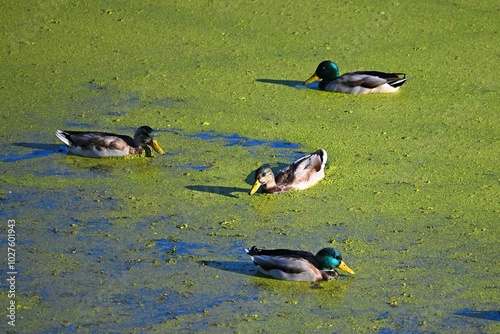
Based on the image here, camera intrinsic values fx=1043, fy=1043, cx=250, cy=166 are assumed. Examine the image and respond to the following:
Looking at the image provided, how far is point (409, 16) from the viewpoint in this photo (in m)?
10.8

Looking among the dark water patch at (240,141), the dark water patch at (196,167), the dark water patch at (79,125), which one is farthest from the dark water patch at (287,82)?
the dark water patch at (196,167)

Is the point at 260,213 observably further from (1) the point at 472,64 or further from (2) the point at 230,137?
(1) the point at 472,64

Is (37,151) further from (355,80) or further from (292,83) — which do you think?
(355,80)

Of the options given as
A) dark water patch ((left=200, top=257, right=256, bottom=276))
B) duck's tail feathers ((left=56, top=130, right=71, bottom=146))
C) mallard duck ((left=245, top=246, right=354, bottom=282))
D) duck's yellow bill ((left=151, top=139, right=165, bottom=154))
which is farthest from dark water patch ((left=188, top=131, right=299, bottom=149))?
mallard duck ((left=245, top=246, right=354, bottom=282))

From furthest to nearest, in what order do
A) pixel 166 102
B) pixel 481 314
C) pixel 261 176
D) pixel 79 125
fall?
1. pixel 166 102
2. pixel 79 125
3. pixel 261 176
4. pixel 481 314

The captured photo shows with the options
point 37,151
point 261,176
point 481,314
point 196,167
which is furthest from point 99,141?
point 481,314

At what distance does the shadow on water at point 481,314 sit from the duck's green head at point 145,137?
3.04m

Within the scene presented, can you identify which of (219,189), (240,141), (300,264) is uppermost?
(240,141)

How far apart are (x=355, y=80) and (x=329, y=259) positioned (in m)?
3.34

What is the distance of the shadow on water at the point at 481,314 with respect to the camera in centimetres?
586

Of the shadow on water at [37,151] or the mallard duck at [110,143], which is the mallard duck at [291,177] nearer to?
the mallard duck at [110,143]

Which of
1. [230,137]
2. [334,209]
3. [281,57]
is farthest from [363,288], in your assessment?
[281,57]

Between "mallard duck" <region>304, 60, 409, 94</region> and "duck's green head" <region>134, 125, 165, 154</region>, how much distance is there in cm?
198

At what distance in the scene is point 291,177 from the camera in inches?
296
